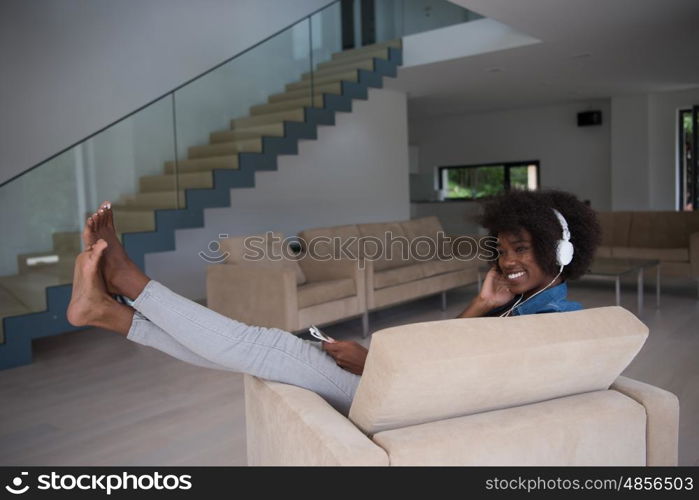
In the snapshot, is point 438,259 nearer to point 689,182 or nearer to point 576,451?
point 576,451

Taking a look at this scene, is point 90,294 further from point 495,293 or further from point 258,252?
point 258,252

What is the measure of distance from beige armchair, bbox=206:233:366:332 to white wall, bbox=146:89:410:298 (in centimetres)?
188

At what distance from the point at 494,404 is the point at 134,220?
3933 mm

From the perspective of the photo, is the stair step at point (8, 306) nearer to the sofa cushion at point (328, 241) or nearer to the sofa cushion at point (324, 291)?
the sofa cushion at point (324, 291)

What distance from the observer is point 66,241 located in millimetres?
4242

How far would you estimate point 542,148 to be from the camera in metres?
11.0

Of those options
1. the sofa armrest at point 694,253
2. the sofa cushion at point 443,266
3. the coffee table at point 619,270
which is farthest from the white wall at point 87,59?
the sofa armrest at point 694,253

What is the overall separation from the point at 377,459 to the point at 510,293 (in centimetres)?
95

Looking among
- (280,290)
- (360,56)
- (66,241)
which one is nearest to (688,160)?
(360,56)

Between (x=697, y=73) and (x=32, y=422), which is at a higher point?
(x=697, y=73)

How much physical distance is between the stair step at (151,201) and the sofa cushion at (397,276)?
1.70m

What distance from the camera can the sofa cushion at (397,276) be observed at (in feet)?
16.1

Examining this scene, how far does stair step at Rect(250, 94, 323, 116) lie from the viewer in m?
6.01
